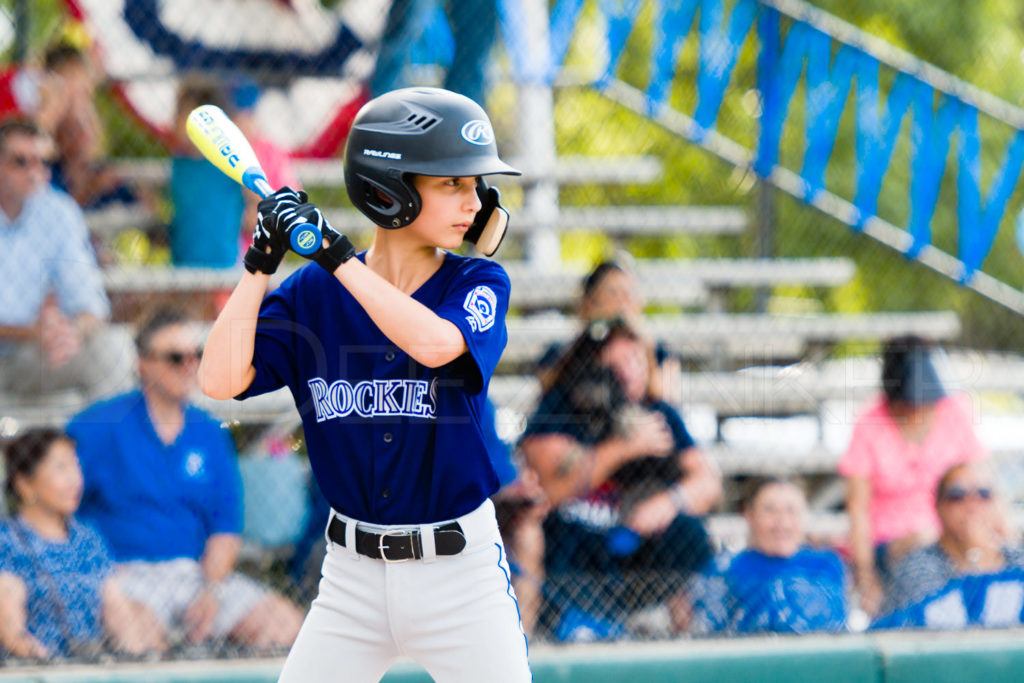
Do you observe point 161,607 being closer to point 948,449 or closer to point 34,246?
point 34,246

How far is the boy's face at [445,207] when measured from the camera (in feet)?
5.62

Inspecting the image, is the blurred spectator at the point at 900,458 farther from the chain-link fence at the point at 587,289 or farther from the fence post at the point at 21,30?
the fence post at the point at 21,30

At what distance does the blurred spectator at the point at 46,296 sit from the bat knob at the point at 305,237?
178cm

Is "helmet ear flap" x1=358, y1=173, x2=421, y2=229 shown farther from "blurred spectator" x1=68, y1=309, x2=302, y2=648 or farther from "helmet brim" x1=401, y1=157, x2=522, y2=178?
"blurred spectator" x1=68, y1=309, x2=302, y2=648

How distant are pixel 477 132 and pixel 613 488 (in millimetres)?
1590

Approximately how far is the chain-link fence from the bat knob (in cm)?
146

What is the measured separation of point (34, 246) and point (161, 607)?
1.13 meters

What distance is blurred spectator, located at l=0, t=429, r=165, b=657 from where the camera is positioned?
2654 mm

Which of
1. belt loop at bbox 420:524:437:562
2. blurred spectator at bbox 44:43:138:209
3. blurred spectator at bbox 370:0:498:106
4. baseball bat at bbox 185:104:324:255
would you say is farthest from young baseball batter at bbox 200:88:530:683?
blurred spectator at bbox 44:43:138:209

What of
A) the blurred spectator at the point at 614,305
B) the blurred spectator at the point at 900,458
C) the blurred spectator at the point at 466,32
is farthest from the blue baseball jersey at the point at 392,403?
the blurred spectator at the point at 900,458

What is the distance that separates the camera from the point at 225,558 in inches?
114

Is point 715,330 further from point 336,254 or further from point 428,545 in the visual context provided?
point 336,254

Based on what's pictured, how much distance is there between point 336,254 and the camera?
1.58 meters

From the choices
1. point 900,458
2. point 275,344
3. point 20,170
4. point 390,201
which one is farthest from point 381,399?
point 900,458
